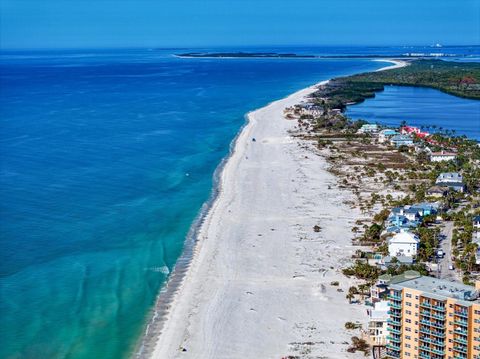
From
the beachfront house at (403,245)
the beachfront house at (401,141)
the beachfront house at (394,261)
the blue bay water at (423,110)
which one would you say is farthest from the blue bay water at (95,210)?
the blue bay water at (423,110)

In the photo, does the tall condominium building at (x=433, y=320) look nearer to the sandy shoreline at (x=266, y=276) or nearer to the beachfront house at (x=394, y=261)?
the sandy shoreline at (x=266, y=276)

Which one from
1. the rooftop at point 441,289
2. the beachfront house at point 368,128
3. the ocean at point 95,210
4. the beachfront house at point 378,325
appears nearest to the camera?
the rooftop at point 441,289

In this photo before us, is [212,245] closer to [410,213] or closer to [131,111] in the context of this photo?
[410,213]

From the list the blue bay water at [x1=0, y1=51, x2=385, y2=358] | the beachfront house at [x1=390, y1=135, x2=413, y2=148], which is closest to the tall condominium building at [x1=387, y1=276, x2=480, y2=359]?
the blue bay water at [x1=0, y1=51, x2=385, y2=358]

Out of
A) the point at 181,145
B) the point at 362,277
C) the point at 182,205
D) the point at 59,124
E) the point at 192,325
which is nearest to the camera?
the point at 192,325

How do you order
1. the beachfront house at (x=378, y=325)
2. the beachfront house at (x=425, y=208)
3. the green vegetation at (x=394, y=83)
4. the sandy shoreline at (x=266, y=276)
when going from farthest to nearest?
1. the green vegetation at (x=394, y=83)
2. the beachfront house at (x=425, y=208)
3. the sandy shoreline at (x=266, y=276)
4. the beachfront house at (x=378, y=325)

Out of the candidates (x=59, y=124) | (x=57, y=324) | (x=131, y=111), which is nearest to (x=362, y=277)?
(x=57, y=324)

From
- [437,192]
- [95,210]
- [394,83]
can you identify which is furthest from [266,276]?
[394,83]

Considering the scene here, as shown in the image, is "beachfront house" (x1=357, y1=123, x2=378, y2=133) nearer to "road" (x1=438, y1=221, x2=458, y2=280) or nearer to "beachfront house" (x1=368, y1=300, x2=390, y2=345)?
"road" (x1=438, y1=221, x2=458, y2=280)
